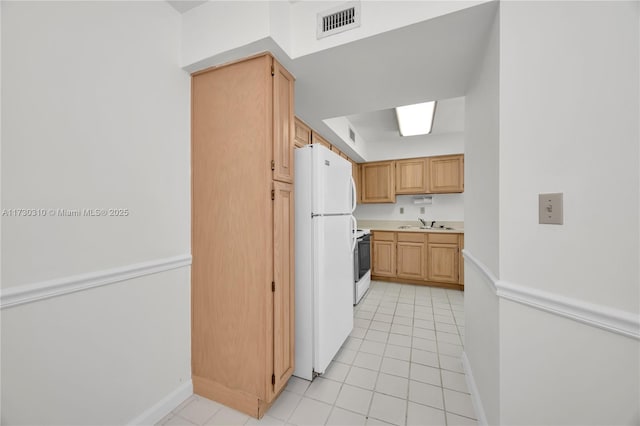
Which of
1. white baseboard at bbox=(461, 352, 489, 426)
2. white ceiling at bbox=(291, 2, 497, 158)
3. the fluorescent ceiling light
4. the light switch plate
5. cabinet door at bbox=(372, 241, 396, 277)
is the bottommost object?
white baseboard at bbox=(461, 352, 489, 426)

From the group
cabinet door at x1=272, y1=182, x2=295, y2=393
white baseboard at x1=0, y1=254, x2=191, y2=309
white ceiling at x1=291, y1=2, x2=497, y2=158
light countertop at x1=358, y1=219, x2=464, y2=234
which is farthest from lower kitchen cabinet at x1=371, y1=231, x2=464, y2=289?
white baseboard at x1=0, y1=254, x2=191, y2=309

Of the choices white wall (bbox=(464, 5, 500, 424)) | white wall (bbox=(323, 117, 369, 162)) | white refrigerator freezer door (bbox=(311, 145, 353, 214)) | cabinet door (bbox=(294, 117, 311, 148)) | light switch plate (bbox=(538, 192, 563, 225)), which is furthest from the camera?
white wall (bbox=(323, 117, 369, 162))

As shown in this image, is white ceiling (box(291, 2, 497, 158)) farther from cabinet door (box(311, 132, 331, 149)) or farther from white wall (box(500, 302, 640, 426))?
white wall (box(500, 302, 640, 426))

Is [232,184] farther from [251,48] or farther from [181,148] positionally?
[251,48]

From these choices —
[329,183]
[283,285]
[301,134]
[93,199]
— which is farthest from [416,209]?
[93,199]

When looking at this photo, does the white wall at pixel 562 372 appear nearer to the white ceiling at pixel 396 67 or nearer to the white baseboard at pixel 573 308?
the white baseboard at pixel 573 308

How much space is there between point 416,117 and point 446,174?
5.35ft

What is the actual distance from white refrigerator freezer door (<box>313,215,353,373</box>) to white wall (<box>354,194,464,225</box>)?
2.82 metres

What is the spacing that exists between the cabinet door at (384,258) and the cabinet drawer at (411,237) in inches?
7.4

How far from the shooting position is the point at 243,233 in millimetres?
1505

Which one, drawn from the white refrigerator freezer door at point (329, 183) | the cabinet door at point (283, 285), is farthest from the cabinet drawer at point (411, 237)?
the cabinet door at point (283, 285)

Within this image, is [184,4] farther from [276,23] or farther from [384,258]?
[384,258]

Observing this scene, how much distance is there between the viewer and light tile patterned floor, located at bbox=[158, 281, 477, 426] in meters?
1.45

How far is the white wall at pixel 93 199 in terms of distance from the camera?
0.96 metres
